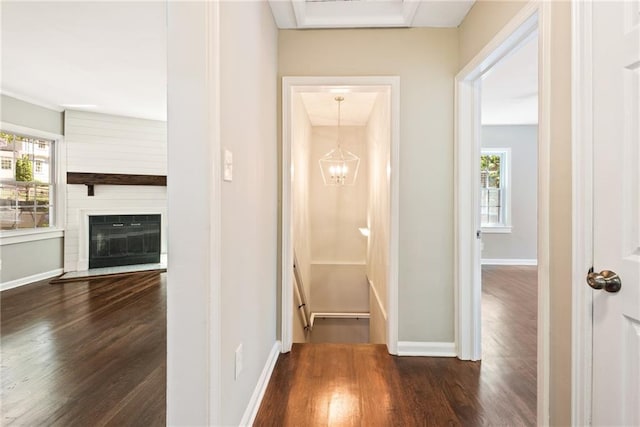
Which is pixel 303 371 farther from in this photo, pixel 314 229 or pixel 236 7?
pixel 314 229

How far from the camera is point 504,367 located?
7.80 ft

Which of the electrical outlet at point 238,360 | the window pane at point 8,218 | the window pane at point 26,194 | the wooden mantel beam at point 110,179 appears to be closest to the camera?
the electrical outlet at point 238,360

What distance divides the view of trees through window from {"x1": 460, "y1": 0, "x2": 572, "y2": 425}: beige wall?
223 inches

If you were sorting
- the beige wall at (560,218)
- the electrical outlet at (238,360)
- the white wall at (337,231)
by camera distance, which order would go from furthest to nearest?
1. the white wall at (337,231)
2. the electrical outlet at (238,360)
3. the beige wall at (560,218)

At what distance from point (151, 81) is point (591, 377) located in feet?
15.8

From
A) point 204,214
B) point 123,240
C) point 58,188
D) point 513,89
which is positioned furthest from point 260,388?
point 58,188

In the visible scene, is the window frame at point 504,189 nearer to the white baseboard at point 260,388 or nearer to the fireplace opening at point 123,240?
the white baseboard at point 260,388

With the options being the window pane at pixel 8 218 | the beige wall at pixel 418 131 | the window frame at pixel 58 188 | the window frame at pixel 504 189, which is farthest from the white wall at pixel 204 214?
the window frame at pixel 504 189

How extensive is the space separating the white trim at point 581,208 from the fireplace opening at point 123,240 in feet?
20.5

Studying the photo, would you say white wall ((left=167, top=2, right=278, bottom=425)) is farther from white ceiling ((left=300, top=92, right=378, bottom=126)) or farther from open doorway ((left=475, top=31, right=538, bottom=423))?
white ceiling ((left=300, top=92, right=378, bottom=126))

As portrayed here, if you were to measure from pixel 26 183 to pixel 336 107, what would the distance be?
4.63 m

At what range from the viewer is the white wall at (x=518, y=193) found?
6.45 m

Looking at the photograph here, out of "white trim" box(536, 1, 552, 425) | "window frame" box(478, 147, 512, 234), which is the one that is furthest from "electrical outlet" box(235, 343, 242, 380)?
"window frame" box(478, 147, 512, 234)

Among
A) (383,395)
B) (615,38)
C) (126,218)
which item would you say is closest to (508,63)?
(615,38)
